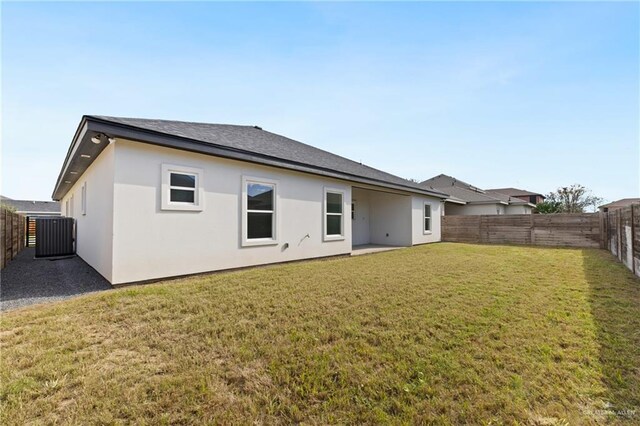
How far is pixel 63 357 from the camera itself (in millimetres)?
2932

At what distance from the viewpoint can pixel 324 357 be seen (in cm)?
297

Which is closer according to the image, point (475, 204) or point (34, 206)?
point (475, 204)

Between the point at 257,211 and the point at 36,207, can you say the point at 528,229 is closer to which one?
the point at 257,211

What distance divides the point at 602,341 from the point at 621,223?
26.7 ft

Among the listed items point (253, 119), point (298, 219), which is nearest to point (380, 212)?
point (298, 219)

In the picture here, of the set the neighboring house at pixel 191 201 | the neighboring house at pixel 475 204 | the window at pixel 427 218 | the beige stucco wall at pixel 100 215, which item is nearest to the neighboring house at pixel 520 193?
the neighboring house at pixel 475 204

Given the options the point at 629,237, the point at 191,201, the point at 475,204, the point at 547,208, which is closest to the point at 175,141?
the point at 191,201

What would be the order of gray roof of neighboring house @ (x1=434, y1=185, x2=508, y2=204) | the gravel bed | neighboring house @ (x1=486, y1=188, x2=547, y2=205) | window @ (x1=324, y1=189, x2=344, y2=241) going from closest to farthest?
the gravel bed < window @ (x1=324, y1=189, x2=344, y2=241) < gray roof of neighboring house @ (x1=434, y1=185, x2=508, y2=204) < neighboring house @ (x1=486, y1=188, x2=547, y2=205)

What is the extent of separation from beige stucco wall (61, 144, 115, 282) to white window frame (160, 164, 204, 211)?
939mm

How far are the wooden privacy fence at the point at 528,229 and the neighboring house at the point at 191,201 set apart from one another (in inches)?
396

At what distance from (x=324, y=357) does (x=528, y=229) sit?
1660cm

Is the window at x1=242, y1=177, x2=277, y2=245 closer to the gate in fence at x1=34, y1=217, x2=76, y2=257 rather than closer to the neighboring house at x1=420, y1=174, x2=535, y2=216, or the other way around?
the gate in fence at x1=34, y1=217, x2=76, y2=257

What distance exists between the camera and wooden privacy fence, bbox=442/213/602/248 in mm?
13500

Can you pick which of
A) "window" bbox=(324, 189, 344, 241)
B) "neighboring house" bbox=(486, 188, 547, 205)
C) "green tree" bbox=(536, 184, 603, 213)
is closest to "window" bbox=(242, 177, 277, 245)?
"window" bbox=(324, 189, 344, 241)
